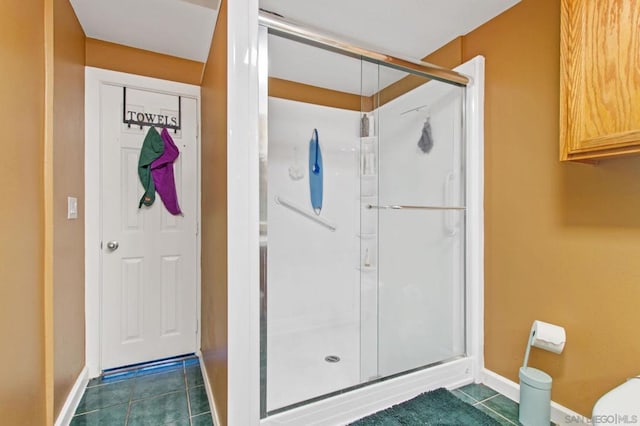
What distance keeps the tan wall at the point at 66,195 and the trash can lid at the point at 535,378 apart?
7.57 feet

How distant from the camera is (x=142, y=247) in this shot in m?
2.26

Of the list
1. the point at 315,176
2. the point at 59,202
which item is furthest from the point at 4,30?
the point at 315,176

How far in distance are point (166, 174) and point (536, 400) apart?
2.64 m

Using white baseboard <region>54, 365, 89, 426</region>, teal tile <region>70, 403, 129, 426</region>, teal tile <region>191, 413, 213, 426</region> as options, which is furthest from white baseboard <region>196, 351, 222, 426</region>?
white baseboard <region>54, 365, 89, 426</region>

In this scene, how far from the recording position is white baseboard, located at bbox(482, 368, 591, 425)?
147cm

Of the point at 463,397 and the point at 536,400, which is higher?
the point at 536,400

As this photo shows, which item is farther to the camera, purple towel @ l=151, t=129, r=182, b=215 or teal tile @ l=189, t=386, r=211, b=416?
purple towel @ l=151, t=129, r=182, b=215

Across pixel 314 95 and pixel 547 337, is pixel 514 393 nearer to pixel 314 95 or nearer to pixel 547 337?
pixel 547 337

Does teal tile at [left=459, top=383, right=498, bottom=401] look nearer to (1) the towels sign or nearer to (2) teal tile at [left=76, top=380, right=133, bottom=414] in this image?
(2) teal tile at [left=76, top=380, right=133, bottom=414]

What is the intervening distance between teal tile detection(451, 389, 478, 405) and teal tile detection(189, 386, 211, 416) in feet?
4.73

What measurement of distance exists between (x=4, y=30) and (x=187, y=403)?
6.32ft

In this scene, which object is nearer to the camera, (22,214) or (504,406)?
(22,214)

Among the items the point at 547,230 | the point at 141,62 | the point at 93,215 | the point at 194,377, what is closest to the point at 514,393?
the point at 547,230

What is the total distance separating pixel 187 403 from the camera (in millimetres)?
1798
